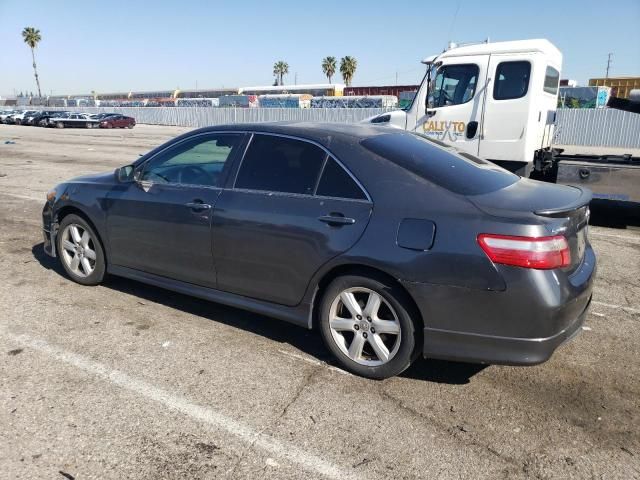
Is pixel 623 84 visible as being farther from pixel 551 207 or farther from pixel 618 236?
pixel 551 207

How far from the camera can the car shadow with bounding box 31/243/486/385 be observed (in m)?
3.60

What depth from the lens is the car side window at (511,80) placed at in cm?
823

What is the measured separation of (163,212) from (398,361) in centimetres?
223

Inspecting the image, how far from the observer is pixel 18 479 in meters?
2.51

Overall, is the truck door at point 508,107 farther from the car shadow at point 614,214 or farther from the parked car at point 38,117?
the parked car at point 38,117

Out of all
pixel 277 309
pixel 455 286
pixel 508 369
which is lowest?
pixel 508 369

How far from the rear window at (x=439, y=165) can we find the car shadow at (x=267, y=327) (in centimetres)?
124

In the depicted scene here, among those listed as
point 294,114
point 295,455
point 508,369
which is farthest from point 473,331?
point 294,114

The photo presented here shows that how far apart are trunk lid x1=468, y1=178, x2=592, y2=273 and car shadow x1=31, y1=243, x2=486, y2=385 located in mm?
1061

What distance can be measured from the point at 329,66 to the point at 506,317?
9408cm

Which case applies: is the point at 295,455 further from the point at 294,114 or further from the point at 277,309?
the point at 294,114

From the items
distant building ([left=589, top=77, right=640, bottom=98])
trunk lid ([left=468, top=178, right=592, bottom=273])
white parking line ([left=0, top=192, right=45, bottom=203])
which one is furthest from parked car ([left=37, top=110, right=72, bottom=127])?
trunk lid ([left=468, top=178, right=592, bottom=273])

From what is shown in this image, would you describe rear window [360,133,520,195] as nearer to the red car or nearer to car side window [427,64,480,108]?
car side window [427,64,480,108]

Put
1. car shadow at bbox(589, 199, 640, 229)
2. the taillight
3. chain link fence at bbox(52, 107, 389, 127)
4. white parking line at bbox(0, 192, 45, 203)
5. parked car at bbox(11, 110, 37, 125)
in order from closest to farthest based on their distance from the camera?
1. the taillight
2. car shadow at bbox(589, 199, 640, 229)
3. white parking line at bbox(0, 192, 45, 203)
4. chain link fence at bbox(52, 107, 389, 127)
5. parked car at bbox(11, 110, 37, 125)
